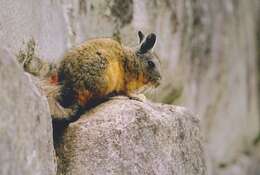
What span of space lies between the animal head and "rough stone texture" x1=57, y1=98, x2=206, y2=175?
52 cm

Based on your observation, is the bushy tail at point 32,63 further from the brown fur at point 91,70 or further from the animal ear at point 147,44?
the animal ear at point 147,44

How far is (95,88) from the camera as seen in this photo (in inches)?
151

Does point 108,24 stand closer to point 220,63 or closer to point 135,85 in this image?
point 135,85

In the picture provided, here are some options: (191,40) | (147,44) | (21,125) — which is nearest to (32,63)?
(147,44)

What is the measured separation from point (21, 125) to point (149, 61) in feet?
5.74

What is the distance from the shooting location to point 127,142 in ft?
11.6

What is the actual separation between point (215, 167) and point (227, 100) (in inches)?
30.8

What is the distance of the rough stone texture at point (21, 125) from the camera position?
268 centimetres

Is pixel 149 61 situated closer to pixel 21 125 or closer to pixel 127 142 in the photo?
pixel 127 142

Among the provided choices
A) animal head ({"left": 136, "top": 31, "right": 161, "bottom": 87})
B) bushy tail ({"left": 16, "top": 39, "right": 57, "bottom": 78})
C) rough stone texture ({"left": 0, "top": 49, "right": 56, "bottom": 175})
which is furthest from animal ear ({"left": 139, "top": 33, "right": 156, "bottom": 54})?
rough stone texture ({"left": 0, "top": 49, "right": 56, "bottom": 175})

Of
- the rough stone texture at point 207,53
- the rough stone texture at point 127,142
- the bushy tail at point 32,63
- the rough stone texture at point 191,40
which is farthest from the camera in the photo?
the rough stone texture at point 207,53

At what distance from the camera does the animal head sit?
4.38 meters

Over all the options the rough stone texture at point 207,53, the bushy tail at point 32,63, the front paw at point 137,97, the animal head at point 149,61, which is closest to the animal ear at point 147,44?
the animal head at point 149,61

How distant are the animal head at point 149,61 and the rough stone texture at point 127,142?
0.52m
